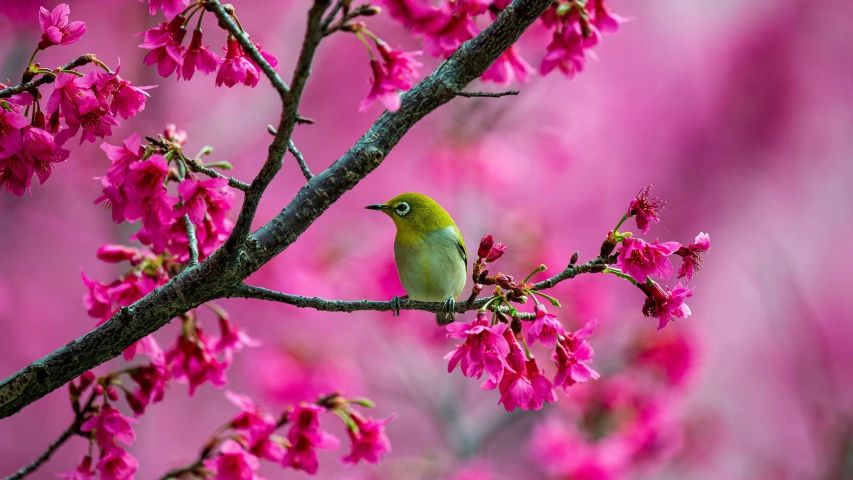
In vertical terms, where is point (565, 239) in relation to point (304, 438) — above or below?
above

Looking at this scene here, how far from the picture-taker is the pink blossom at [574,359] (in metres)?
1.64

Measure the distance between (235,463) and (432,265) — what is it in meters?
1.22

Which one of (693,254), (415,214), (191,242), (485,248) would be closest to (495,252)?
(485,248)

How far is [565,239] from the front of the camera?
21.7 feet

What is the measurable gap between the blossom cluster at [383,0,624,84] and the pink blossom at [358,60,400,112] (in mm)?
401

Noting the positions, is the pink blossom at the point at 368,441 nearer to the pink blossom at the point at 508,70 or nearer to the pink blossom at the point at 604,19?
the pink blossom at the point at 508,70

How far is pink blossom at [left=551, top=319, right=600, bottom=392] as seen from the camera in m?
1.64

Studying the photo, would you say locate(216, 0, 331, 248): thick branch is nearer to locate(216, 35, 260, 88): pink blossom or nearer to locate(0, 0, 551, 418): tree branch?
locate(0, 0, 551, 418): tree branch

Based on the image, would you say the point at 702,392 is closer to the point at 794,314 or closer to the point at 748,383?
the point at 748,383

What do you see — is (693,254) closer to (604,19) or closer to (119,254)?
(604,19)

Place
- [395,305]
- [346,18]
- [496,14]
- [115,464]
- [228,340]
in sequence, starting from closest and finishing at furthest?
[346,18], [115,464], [395,305], [496,14], [228,340]

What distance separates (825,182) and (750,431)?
286 cm

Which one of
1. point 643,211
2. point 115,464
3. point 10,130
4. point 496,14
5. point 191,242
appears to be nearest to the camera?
point 10,130

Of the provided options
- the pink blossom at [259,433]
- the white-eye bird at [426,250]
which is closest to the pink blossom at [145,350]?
the pink blossom at [259,433]
